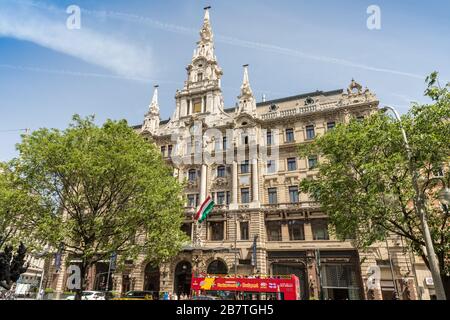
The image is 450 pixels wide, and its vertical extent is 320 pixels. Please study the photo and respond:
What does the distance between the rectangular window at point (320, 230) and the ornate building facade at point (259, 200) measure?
106 millimetres

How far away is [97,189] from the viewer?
1992cm

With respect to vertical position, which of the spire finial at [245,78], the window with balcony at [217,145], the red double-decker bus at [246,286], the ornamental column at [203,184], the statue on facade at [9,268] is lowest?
the red double-decker bus at [246,286]

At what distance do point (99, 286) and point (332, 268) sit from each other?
2785 centimetres

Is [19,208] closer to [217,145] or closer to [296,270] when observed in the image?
[217,145]

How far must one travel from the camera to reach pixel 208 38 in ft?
155

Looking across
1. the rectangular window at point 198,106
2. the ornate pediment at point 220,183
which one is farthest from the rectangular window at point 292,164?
the rectangular window at point 198,106

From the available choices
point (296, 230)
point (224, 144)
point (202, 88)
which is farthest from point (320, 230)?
point (202, 88)

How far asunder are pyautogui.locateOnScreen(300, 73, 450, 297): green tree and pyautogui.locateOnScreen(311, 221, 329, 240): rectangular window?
12.8m

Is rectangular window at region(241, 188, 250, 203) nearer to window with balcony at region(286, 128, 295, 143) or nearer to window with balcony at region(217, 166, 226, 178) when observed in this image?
window with balcony at region(217, 166, 226, 178)

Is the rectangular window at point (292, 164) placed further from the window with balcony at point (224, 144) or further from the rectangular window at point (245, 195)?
the window with balcony at point (224, 144)

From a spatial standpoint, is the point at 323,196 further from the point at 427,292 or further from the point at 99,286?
the point at 99,286

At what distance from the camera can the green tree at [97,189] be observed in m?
18.6
